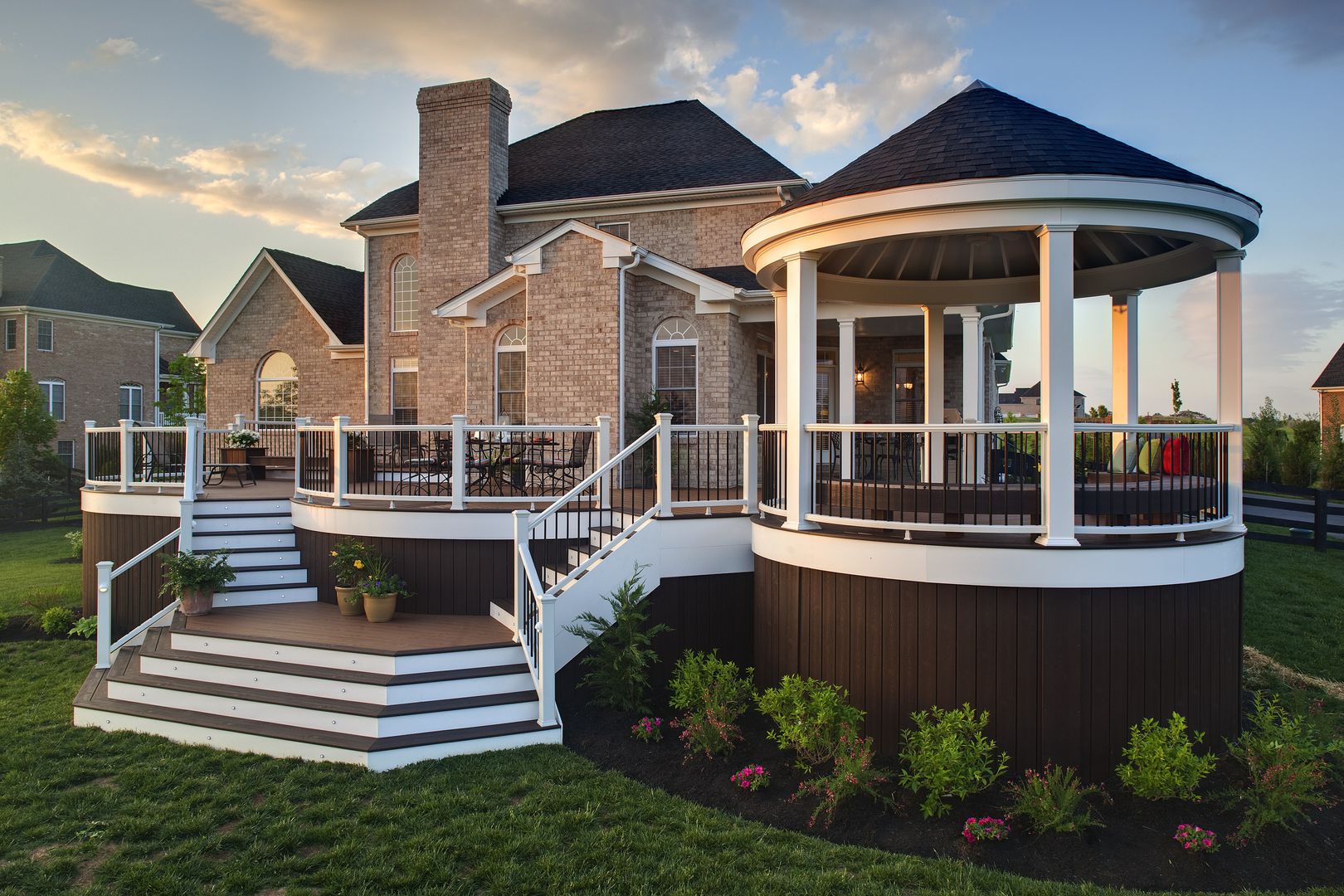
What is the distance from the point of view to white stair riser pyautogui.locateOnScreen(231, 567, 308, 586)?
31.3ft

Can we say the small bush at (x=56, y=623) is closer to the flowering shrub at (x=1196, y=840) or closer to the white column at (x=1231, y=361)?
the flowering shrub at (x=1196, y=840)

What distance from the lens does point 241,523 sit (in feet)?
33.3

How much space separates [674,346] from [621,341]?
1.12 m

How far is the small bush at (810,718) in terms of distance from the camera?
568 centimetres

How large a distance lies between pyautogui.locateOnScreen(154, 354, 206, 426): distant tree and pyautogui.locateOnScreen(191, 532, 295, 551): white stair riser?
1935 cm

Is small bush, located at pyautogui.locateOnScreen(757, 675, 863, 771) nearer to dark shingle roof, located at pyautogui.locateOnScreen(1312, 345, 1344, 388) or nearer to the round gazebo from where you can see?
the round gazebo

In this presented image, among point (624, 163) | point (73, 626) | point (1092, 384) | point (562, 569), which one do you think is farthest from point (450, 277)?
point (1092, 384)

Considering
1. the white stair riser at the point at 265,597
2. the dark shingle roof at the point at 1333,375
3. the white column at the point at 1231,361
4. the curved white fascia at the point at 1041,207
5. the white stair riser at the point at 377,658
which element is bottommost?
the white stair riser at the point at 377,658

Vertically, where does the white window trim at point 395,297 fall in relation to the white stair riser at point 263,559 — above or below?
above

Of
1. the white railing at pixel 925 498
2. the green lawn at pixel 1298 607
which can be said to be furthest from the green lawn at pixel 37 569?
the green lawn at pixel 1298 607

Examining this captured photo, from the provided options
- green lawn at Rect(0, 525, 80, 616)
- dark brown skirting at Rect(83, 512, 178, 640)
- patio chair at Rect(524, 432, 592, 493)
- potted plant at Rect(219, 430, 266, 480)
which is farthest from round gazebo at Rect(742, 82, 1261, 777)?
Answer: green lawn at Rect(0, 525, 80, 616)

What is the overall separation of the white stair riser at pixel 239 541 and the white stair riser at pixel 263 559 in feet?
0.40

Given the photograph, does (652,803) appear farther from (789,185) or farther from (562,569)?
(789,185)

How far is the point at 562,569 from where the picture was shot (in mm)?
8156
